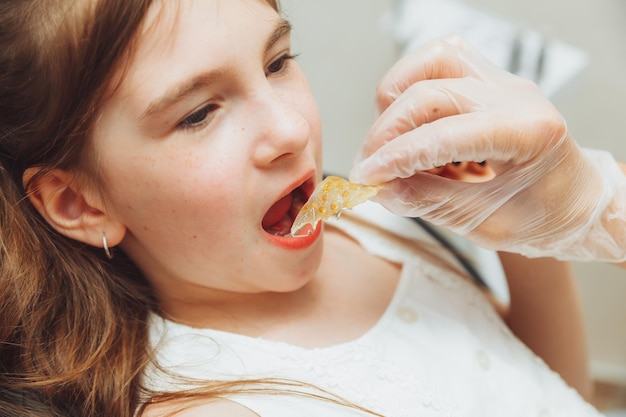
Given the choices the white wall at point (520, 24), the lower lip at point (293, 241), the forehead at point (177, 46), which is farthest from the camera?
the white wall at point (520, 24)

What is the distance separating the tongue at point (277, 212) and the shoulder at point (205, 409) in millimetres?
266

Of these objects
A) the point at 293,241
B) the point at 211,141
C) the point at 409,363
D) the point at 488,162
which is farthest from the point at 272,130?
the point at 409,363

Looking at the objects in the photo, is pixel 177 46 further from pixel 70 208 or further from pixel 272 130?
pixel 70 208

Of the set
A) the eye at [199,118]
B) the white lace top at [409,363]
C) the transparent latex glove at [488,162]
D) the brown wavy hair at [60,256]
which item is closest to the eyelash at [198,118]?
the eye at [199,118]

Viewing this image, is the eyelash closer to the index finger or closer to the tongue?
the tongue

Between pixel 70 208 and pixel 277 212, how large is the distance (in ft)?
0.99

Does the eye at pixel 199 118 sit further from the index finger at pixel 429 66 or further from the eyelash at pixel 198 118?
the index finger at pixel 429 66

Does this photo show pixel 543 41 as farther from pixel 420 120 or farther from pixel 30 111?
pixel 30 111

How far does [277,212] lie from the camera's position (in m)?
0.97

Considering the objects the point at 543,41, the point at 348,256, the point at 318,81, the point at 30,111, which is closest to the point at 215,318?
the point at 348,256

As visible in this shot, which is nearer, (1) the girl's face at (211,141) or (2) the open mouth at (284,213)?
(1) the girl's face at (211,141)

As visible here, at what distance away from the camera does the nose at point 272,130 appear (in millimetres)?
835

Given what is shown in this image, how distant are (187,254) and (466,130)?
427 mm

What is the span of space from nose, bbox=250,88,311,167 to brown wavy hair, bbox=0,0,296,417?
0.58ft
